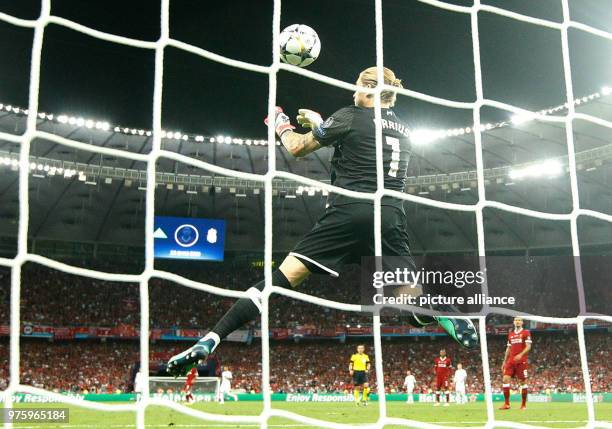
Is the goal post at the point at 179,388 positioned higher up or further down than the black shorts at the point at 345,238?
further down

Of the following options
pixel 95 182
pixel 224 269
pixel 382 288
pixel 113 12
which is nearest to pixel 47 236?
pixel 95 182

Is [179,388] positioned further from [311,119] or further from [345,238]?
[311,119]

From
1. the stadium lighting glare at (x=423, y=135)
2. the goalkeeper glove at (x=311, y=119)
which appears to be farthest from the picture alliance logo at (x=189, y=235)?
the goalkeeper glove at (x=311, y=119)

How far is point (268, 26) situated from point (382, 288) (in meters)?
13.0

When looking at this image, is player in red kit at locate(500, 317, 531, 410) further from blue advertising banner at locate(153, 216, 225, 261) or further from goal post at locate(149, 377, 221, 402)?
blue advertising banner at locate(153, 216, 225, 261)

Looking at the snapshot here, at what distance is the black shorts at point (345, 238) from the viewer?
366 centimetres

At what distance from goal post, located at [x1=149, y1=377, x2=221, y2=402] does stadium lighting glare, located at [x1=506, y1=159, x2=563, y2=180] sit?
36.6 feet

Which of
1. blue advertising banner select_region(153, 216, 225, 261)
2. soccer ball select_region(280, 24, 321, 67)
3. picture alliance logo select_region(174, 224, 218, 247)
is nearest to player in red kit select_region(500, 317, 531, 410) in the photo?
soccer ball select_region(280, 24, 321, 67)

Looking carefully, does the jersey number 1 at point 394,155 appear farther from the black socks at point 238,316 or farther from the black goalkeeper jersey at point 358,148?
the black socks at point 238,316

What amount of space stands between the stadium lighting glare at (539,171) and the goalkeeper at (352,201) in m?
16.5

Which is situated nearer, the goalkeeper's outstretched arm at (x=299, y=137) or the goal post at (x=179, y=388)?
the goalkeeper's outstretched arm at (x=299, y=137)

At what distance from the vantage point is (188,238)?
71.8ft

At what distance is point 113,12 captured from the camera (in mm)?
14641

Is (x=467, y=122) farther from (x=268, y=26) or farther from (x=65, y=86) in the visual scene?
(x=65, y=86)
